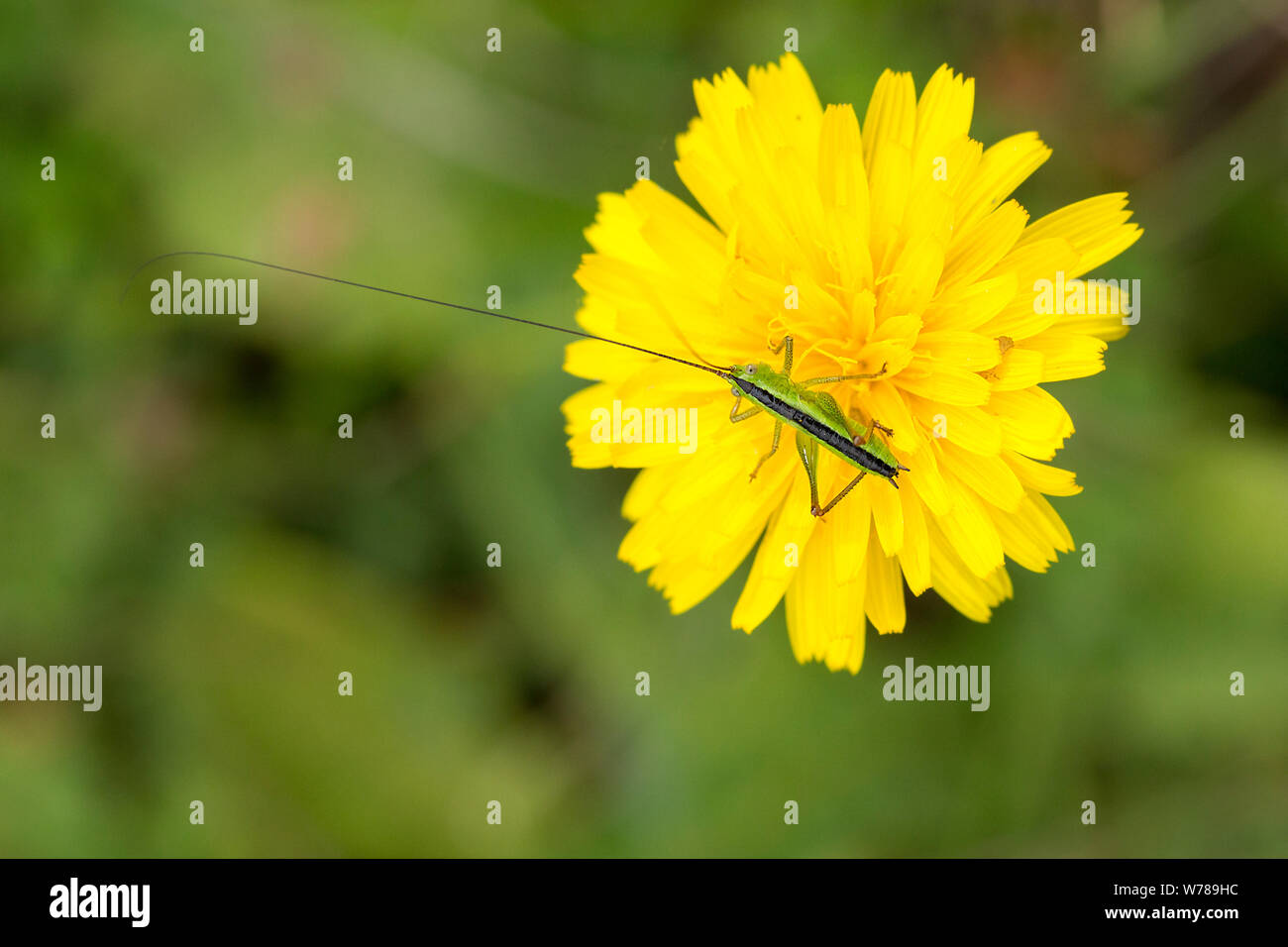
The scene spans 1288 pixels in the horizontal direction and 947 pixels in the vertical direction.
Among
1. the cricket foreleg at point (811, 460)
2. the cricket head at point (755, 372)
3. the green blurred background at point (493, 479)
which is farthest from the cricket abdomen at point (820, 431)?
the green blurred background at point (493, 479)

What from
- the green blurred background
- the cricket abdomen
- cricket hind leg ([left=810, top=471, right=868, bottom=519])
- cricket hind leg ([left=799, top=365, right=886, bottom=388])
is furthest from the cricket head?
the green blurred background

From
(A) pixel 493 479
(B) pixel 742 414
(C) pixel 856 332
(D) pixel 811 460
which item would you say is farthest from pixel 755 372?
(A) pixel 493 479

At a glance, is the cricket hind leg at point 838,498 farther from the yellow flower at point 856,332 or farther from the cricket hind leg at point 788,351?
the cricket hind leg at point 788,351

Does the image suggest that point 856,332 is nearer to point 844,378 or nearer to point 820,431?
point 844,378

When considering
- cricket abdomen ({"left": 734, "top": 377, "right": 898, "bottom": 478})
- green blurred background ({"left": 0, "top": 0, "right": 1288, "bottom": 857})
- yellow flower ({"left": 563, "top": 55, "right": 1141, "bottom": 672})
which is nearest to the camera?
cricket abdomen ({"left": 734, "top": 377, "right": 898, "bottom": 478})

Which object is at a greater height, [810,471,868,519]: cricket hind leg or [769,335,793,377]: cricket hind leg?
[769,335,793,377]: cricket hind leg

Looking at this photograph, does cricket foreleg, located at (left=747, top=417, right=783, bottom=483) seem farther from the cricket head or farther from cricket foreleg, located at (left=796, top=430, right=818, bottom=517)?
the cricket head

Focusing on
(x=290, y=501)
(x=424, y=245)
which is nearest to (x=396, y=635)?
(x=290, y=501)
